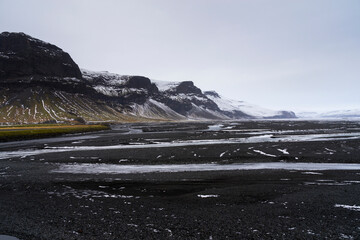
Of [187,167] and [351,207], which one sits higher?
[351,207]

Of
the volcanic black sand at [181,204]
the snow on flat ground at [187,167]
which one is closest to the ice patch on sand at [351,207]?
the volcanic black sand at [181,204]

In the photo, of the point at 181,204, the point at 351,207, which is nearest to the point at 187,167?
the point at 181,204

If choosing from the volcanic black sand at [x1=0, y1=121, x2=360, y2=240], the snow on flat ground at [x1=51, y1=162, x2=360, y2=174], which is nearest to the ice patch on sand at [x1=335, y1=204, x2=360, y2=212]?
the volcanic black sand at [x1=0, y1=121, x2=360, y2=240]

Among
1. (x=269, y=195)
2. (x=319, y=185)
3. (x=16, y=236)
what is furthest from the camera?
(x=319, y=185)

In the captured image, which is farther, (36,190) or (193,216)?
(36,190)

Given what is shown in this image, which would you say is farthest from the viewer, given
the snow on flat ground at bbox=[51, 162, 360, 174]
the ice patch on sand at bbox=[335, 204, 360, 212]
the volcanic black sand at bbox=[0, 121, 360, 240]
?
the snow on flat ground at bbox=[51, 162, 360, 174]

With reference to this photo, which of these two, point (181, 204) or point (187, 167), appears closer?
point (181, 204)

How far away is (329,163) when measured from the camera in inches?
1099

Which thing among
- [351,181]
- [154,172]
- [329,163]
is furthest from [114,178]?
[329,163]

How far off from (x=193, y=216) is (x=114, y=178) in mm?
11966

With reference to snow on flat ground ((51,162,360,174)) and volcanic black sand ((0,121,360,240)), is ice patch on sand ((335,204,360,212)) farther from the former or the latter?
snow on flat ground ((51,162,360,174))

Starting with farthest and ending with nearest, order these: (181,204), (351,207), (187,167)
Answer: (187,167), (181,204), (351,207)

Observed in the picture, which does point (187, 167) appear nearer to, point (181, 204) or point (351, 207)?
point (181, 204)

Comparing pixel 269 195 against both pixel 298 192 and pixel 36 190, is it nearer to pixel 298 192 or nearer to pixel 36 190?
pixel 298 192
